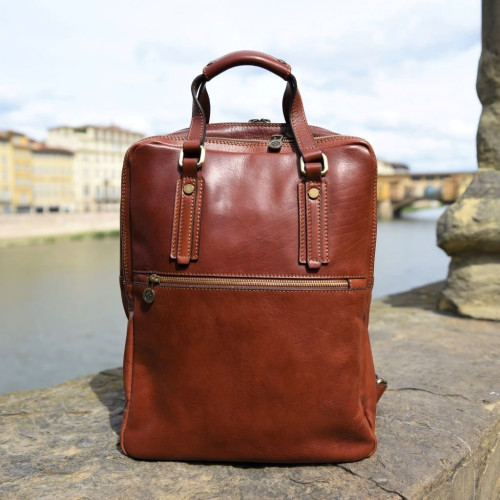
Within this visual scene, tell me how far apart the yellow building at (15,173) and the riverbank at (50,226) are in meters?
14.4

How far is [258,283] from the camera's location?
3.72ft

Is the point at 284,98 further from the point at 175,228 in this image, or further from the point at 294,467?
the point at 294,467

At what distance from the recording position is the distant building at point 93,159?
50219 mm

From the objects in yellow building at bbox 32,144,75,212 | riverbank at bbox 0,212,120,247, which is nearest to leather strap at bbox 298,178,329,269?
riverbank at bbox 0,212,120,247

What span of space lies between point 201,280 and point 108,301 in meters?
11.6

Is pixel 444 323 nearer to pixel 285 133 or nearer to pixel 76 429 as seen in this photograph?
pixel 285 133

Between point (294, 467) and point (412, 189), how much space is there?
39.9 m

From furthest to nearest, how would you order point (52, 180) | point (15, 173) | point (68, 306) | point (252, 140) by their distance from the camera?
point (52, 180), point (15, 173), point (68, 306), point (252, 140)

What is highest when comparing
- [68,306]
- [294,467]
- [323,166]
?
[323,166]

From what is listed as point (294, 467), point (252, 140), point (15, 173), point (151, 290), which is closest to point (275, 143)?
point (252, 140)

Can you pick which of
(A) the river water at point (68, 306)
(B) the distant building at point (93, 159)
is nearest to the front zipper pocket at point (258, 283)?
(A) the river water at point (68, 306)

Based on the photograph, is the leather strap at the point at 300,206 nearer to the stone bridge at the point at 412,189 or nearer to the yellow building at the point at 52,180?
the stone bridge at the point at 412,189

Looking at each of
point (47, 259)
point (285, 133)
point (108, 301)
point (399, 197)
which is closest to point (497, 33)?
point (285, 133)

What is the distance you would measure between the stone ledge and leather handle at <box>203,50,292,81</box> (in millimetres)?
902
